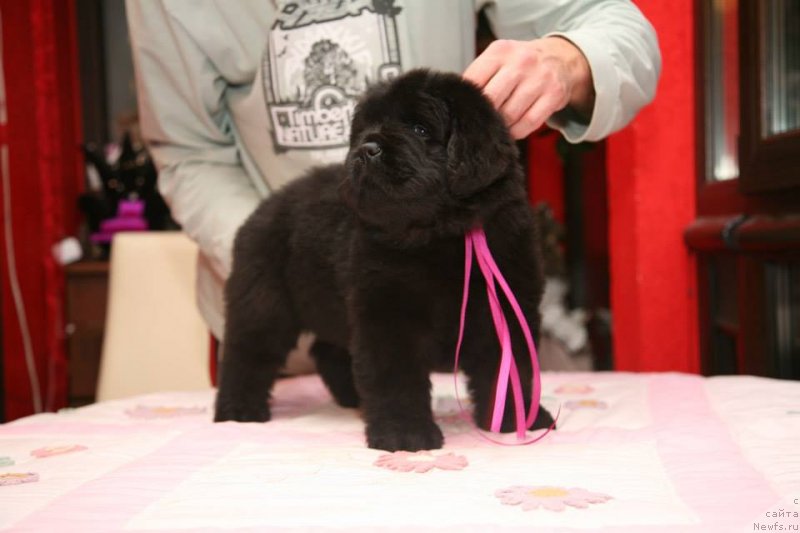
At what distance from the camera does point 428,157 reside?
3.62ft

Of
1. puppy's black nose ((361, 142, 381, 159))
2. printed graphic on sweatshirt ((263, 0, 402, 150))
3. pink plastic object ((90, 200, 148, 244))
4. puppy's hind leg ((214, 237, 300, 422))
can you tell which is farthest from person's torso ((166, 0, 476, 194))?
pink plastic object ((90, 200, 148, 244))

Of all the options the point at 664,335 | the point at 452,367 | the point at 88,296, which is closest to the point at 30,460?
the point at 452,367

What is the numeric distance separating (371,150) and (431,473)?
1.51 ft

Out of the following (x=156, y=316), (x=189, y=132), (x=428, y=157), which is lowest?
(x=156, y=316)

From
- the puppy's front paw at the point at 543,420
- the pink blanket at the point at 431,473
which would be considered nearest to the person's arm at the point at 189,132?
the pink blanket at the point at 431,473

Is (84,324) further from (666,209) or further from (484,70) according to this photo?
(484,70)

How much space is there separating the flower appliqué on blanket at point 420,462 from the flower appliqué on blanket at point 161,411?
24.6 inches

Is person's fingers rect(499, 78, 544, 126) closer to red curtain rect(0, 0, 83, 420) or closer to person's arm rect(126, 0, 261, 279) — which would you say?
person's arm rect(126, 0, 261, 279)

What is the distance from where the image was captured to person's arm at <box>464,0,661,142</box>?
118 centimetres

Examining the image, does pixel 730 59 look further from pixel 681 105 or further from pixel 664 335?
pixel 664 335

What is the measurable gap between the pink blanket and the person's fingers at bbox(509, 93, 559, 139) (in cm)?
49

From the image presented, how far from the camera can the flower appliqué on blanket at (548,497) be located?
31.2 inches

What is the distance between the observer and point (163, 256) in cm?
268

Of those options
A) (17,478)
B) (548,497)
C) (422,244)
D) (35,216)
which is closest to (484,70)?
(422,244)
